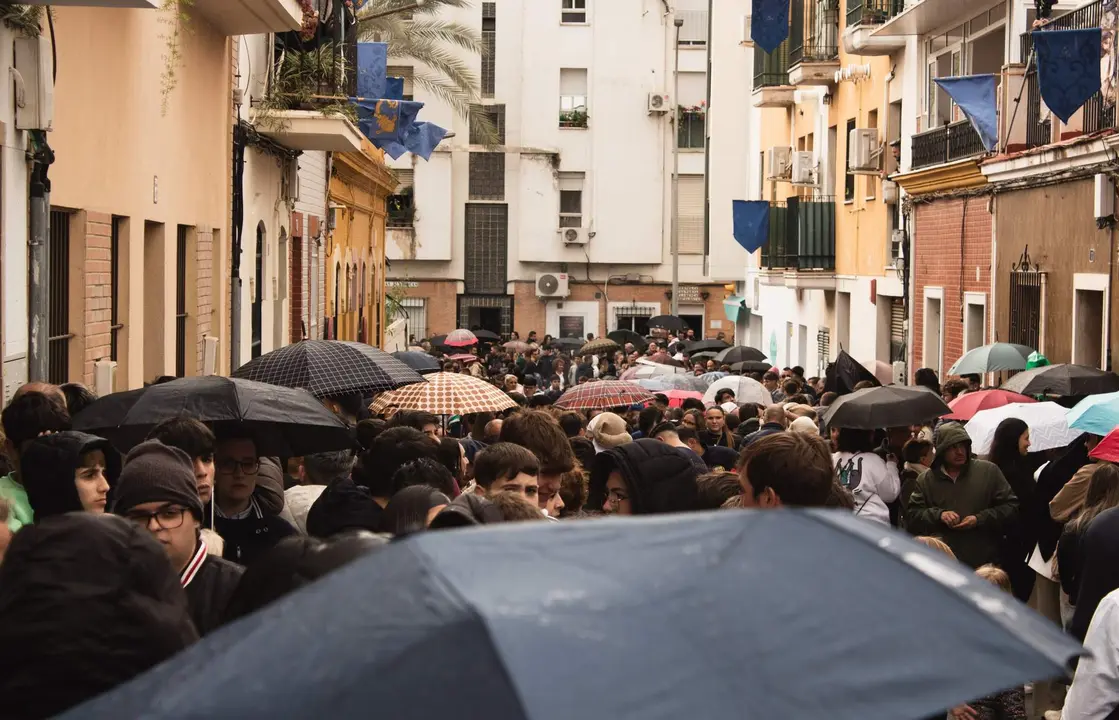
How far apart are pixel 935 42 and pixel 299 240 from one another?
10067 millimetres

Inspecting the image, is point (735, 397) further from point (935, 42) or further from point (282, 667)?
point (282, 667)

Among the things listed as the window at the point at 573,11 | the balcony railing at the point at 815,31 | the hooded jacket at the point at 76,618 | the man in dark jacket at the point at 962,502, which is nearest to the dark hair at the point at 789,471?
the hooded jacket at the point at 76,618

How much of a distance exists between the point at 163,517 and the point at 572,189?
47078 mm

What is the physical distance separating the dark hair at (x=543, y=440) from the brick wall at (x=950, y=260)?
1564 cm

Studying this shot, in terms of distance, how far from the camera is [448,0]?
35031mm

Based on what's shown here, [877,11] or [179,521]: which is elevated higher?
[877,11]

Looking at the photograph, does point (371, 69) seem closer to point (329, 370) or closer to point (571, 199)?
point (329, 370)

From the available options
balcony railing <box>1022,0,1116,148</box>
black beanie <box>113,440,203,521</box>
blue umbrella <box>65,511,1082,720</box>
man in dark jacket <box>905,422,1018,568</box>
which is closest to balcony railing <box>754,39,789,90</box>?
balcony railing <box>1022,0,1116,148</box>

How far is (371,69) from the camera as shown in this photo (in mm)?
24984

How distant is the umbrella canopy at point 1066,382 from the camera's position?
14.4 m

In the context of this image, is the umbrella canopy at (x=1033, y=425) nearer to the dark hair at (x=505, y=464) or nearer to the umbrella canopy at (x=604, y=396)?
the umbrella canopy at (x=604, y=396)

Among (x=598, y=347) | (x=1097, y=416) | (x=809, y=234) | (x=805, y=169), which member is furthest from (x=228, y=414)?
(x=598, y=347)

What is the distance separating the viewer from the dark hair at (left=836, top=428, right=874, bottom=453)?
10000 mm

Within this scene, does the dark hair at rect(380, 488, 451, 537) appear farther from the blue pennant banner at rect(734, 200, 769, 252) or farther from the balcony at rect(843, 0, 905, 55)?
the blue pennant banner at rect(734, 200, 769, 252)
